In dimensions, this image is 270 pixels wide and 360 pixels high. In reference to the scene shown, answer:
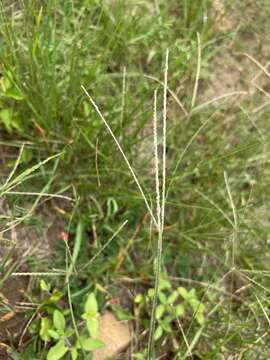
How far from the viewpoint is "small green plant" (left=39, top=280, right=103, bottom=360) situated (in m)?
1.31

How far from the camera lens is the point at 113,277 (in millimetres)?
1555

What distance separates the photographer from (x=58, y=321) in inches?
52.8

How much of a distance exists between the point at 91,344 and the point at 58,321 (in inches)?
4.3

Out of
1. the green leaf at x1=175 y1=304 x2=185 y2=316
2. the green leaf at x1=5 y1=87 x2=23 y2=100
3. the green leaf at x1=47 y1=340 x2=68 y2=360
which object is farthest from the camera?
the green leaf at x1=175 y1=304 x2=185 y2=316

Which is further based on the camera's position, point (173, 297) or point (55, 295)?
point (173, 297)

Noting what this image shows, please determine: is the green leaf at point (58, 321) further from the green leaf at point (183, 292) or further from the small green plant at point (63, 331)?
the green leaf at point (183, 292)

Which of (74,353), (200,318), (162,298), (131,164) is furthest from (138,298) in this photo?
(131,164)

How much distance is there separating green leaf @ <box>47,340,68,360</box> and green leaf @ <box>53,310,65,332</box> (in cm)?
4

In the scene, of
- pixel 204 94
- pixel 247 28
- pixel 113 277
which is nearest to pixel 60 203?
pixel 113 277

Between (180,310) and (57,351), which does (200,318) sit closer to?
(180,310)

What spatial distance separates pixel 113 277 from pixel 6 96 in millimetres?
647

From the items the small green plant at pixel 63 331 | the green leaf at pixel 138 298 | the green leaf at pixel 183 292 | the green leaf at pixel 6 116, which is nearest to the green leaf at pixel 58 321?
the small green plant at pixel 63 331

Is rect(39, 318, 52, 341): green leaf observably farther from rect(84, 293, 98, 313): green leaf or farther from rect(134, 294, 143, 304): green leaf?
rect(134, 294, 143, 304): green leaf

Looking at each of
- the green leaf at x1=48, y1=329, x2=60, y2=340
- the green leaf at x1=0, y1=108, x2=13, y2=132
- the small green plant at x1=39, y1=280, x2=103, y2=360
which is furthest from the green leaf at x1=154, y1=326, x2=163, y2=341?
the green leaf at x1=0, y1=108, x2=13, y2=132
